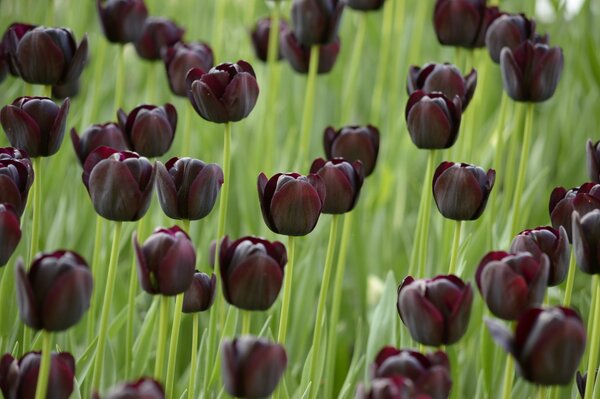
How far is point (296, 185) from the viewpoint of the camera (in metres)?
1.00

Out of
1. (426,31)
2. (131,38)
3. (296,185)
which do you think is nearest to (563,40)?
(426,31)

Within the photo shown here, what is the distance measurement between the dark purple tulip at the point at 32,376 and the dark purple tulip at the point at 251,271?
168 millimetres

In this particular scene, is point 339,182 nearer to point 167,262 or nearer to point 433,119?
point 433,119

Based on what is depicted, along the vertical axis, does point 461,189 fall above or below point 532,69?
below

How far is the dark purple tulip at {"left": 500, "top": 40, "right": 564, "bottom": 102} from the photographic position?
1.30 metres

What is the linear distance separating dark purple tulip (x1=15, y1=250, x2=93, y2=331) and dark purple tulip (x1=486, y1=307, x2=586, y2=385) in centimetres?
34

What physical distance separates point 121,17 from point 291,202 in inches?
28.5

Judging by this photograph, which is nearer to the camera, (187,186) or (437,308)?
(437,308)

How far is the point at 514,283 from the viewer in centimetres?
86

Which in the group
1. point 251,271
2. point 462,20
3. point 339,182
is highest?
point 462,20

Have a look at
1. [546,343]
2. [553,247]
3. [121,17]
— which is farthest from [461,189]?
[121,17]

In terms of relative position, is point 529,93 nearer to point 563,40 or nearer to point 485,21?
point 485,21

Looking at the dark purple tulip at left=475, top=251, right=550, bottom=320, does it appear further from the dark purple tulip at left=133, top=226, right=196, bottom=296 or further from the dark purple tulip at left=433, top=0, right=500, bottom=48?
the dark purple tulip at left=433, top=0, right=500, bottom=48

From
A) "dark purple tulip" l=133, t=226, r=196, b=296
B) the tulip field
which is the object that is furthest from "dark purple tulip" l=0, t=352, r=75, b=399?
"dark purple tulip" l=133, t=226, r=196, b=296
